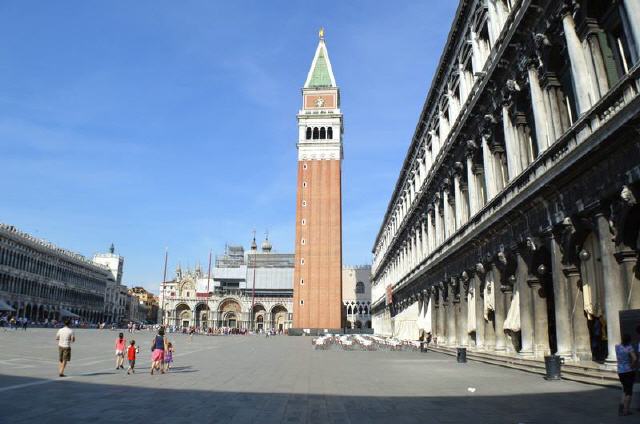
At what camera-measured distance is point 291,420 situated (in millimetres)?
8914

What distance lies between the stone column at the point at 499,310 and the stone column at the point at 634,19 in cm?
1164

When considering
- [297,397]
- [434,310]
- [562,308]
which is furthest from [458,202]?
[297,397]

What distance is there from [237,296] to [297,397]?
10345cm

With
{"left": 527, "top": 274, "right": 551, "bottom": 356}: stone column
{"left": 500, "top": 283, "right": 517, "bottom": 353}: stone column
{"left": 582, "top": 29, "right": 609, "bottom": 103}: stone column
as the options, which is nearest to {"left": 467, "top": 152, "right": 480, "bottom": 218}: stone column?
{"left": 500, "top": 283, "right": 517, "bottom": 353}: stone column

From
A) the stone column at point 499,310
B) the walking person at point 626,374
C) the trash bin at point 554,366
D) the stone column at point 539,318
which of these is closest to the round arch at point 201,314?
the stone column at point 499,310

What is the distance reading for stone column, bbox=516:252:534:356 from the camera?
18438 millimetres

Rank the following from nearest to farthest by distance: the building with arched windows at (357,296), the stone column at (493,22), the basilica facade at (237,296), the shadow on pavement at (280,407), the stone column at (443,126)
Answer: the shadow on pavement at (280,407), the stone column at (493,22), the stone column at (443,126), the basilica facade at (237,296), the building with arched windows at (357,296)

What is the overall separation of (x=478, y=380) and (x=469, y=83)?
17.8 m

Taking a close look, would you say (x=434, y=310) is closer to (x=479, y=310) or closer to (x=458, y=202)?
(x=458, y=202)

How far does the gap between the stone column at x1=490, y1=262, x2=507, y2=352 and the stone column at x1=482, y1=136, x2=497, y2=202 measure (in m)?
3.24

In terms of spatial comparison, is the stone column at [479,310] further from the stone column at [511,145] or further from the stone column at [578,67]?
the stone column at [578,67]

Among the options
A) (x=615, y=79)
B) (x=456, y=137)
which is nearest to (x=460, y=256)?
(x=456, y=137)

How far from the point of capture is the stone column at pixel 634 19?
39.8ft

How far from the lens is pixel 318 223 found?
286ft
